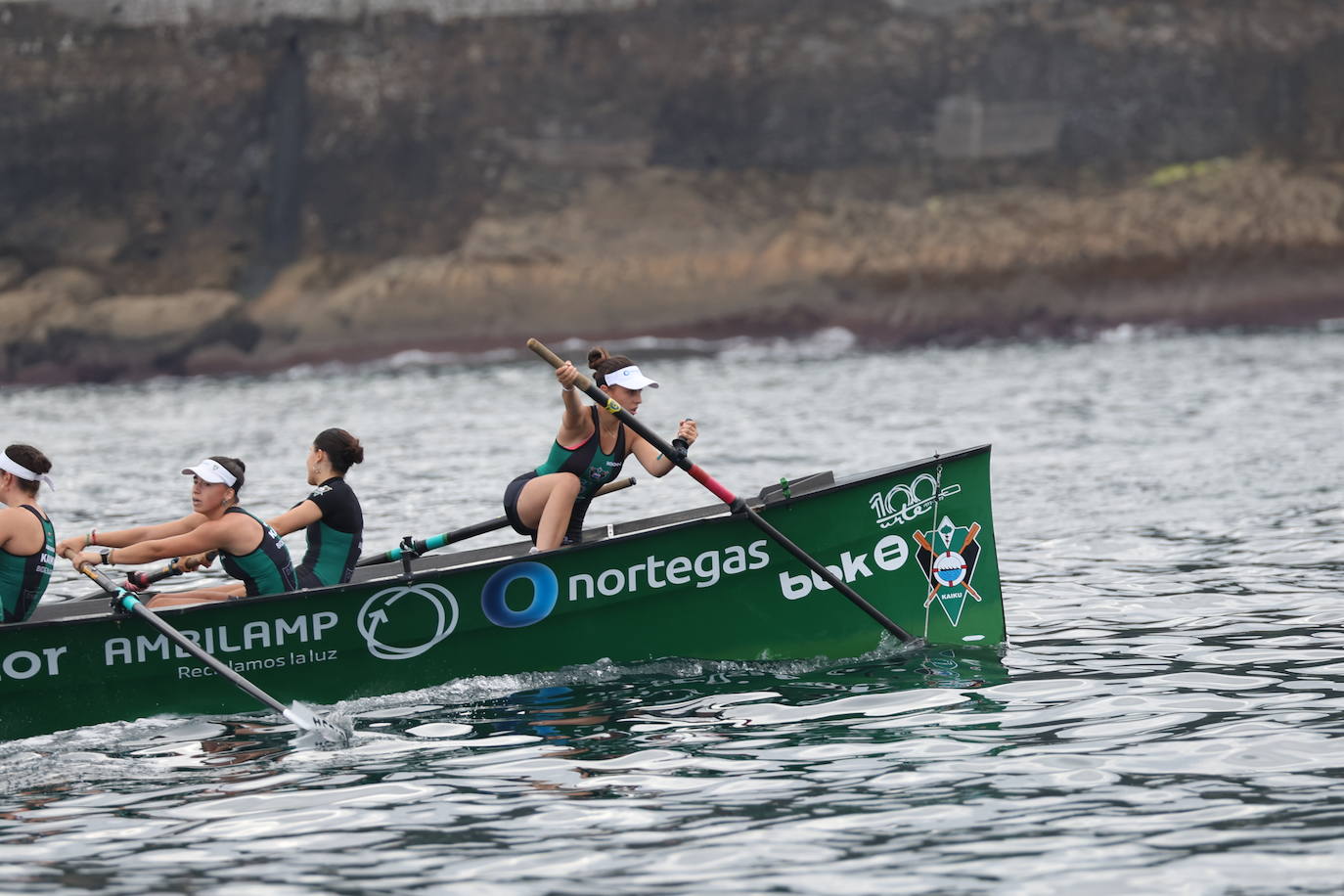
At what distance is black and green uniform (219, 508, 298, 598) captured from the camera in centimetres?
919

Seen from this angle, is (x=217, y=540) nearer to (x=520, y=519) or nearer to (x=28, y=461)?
(x=28, y=461)

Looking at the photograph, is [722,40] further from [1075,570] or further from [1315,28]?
[1075,570]

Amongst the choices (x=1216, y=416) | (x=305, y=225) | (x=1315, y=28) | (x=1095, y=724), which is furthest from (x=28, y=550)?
(x=1315, y=28)

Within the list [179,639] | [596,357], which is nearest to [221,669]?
[179,639]

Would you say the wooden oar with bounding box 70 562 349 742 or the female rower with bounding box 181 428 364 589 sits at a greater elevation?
the female rower with bounding box 181 428 364 589

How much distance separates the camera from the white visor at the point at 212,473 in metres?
8.99

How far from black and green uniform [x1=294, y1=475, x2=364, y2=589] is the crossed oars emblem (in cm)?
318

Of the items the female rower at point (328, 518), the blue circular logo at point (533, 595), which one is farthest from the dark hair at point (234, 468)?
the blue circular logo at point (533, 595)

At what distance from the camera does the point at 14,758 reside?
8719 mm

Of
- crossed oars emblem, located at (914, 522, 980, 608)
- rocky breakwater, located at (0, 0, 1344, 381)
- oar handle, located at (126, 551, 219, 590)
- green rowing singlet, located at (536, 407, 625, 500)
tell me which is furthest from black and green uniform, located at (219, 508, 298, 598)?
rocky breakwater, located at (0, 0, 1344, 381)

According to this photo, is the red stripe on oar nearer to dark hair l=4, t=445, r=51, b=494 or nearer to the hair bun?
the hair bun

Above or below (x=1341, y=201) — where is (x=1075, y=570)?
below

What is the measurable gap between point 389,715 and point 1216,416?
14672mm

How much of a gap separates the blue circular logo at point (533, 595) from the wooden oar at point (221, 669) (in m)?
1.11
